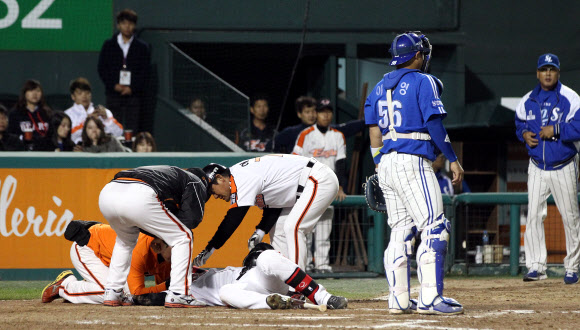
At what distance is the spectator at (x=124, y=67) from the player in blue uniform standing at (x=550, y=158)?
17.7 feet

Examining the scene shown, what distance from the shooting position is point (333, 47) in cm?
1404

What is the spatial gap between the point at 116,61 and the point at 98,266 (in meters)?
5.12

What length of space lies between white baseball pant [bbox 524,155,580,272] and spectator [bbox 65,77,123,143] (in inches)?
207

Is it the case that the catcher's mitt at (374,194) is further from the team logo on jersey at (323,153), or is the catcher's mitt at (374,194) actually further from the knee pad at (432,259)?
the team logo on jersey at (323,153)

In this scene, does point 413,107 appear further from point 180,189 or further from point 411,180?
point 180,189

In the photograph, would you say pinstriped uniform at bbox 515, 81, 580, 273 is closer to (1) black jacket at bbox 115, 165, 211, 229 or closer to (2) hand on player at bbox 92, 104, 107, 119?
(1) black jacket at bbox 115, 165, 211, 229

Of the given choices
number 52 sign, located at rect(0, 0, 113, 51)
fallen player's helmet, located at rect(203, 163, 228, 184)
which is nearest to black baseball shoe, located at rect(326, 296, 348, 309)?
fallen player's helmet, located at rect(203, 163, 228, 184)

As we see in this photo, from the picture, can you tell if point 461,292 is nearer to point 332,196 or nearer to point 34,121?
point 332,196

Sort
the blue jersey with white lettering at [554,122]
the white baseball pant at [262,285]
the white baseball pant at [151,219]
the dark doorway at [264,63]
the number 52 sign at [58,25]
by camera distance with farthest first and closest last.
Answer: the dark doorway at [264,63] → the number 52 sign at [58,25] → the blue jersey with white lettering at [554,122] → the white baseball pant at [151,219] → the white baseball pant at [262,285]

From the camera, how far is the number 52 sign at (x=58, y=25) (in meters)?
13.0

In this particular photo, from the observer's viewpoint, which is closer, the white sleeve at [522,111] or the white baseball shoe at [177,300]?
the white baseball shoe at [177,300]

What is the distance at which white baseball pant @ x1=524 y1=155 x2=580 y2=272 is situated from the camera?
8852 mm

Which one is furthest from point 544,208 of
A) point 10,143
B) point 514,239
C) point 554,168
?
point 10,143

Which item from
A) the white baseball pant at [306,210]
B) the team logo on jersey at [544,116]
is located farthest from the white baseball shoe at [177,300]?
the team logo on jersey at [544,116]
